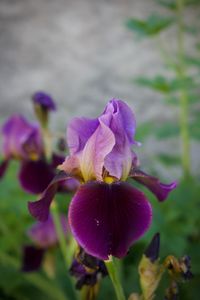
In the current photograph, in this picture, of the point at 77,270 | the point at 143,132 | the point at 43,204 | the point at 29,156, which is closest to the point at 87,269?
the point at 77,270

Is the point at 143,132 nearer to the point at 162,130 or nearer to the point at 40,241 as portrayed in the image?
the point at 162,130

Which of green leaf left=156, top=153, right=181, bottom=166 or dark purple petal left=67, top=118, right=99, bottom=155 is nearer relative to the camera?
dark purple petal left=67, top=118, right=99, bottom=155

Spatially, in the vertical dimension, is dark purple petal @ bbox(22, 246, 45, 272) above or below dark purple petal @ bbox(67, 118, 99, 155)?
below

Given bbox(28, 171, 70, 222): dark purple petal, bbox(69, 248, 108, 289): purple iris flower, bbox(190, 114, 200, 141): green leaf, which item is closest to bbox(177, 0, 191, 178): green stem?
bbox(190, 114, 200, 141): green leaf

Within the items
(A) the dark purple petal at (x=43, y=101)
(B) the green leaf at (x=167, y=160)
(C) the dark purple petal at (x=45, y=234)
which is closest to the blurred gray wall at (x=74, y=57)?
(B) the green leaf at (x=167, y=160)

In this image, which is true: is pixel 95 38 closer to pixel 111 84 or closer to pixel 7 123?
pixel 111 84

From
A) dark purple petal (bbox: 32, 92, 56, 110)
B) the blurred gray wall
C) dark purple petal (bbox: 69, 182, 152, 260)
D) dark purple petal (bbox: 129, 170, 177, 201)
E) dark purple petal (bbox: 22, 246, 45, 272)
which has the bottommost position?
the blurred gray wall

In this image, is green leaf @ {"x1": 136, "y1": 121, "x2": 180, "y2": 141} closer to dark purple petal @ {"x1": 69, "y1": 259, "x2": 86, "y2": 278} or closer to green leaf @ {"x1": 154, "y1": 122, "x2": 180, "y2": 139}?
green leaf @ {"x1": 154, "y1": 122, "x2": 180, "y2": 139}
